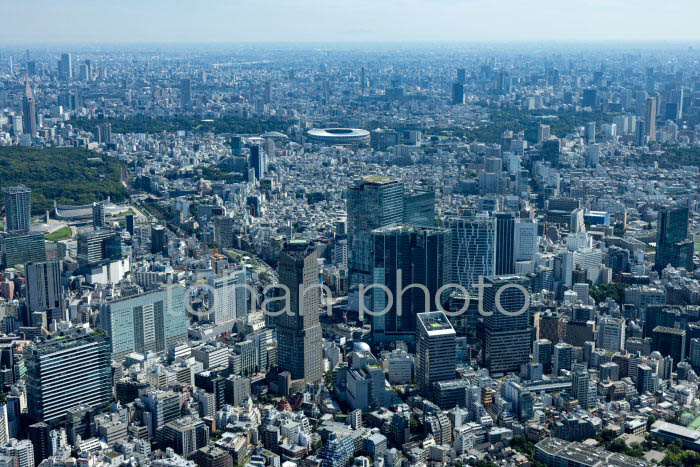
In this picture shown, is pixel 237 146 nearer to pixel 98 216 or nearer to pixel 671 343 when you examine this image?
pixel 98 216

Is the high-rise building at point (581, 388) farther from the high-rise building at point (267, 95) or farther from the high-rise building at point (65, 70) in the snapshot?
the high-rise building at point (65, 70)

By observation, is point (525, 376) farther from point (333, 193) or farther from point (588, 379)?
point (333, 193)

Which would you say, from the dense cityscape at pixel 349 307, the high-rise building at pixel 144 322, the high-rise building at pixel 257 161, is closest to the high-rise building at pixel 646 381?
the dense cityscape at pixel 349 307

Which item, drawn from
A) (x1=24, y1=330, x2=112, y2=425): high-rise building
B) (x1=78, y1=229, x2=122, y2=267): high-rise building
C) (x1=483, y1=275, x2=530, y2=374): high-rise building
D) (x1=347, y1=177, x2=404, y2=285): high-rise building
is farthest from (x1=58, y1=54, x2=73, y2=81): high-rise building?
(x1=483, y1=275, x2=530, y2=374): high-rise building

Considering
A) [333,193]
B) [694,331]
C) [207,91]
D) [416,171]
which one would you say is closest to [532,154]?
[416,171]

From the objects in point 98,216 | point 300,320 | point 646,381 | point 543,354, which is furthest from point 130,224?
point 646,381

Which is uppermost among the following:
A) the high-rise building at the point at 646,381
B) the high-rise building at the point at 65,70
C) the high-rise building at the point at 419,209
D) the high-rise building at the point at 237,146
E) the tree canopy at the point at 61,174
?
the high-rise building at the point at 65,70
